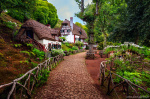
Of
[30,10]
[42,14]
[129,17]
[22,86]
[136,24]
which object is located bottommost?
[22,86]

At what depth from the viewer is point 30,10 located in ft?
38.3

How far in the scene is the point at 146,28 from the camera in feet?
37.9

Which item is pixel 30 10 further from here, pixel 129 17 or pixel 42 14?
pixel 129 17

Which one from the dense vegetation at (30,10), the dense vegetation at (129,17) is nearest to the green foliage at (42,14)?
the dense vegetation at (30,10)

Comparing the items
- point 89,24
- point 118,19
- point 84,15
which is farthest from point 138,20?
point 84,15

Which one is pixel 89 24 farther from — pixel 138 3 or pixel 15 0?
pixel 15 0

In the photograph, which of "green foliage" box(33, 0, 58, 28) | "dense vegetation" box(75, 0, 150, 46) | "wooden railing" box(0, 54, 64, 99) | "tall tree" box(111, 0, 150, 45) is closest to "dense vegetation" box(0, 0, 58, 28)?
"green foliage" box(33, 0, 58, 28)

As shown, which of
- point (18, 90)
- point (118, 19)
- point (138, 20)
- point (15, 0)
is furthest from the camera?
point (118, 19)

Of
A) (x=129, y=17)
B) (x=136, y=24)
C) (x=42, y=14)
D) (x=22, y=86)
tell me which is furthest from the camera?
(x=42, y=14)

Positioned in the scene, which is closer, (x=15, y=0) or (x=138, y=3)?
(x=15, y=0)

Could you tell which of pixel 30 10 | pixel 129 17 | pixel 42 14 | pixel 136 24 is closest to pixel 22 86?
pixel 30 10

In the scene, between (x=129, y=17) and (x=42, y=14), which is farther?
(x=42, y=14)

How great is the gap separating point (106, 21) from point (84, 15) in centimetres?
943

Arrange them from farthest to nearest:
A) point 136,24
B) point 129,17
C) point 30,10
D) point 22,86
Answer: point 129,17 < point 136,24 < point 30,10 < point 22,86
